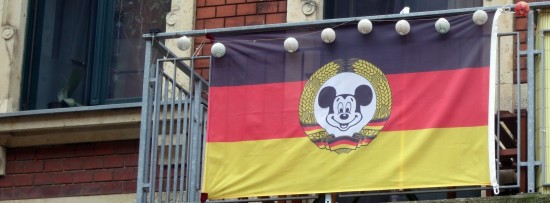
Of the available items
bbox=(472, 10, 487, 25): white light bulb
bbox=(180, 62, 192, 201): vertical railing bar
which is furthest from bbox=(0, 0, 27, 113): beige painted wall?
bbox=(472, 10, 487, 25): white light bulb

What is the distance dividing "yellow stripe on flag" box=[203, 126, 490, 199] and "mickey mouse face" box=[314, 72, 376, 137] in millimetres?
174

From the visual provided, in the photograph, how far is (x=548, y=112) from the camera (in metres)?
10.7

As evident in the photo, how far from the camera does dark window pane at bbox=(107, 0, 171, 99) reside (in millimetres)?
14016

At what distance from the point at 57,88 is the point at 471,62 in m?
4.61

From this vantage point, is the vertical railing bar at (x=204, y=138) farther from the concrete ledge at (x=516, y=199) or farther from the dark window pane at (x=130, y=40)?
the concrete ledge at (x=516, y=199)

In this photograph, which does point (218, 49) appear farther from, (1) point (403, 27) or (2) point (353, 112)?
(1) point (403, 27)

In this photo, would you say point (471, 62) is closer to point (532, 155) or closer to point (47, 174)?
point (532, 155)

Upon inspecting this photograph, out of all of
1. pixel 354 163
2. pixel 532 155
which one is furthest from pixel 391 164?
pixel 532 155

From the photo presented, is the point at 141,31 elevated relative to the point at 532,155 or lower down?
elevated

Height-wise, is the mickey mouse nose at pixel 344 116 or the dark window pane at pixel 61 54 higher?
the dark window pane at pixel 61 54

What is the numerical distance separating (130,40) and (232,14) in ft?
3.77

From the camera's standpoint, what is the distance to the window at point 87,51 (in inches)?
554

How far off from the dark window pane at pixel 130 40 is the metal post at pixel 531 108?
415 centimetres

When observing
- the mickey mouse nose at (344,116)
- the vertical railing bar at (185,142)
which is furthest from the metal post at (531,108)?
the vertical railing bar at (185,142)
